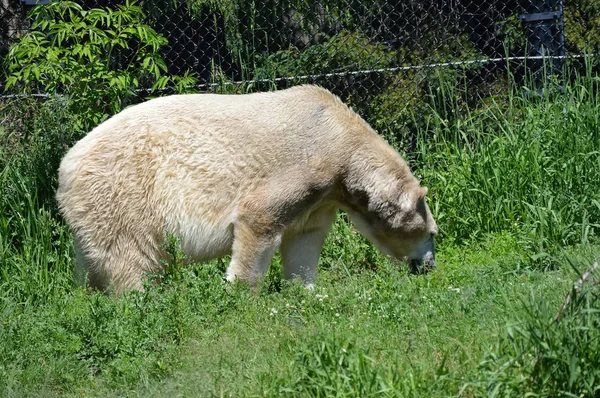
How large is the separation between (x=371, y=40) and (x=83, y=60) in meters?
2.82

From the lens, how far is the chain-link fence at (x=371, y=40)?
8.36m

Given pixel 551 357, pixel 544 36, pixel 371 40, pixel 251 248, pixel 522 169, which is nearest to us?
pixel 551 357

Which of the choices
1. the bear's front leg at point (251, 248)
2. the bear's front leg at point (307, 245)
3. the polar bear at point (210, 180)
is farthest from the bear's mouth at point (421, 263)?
the bear's front leg at point (251, 248)

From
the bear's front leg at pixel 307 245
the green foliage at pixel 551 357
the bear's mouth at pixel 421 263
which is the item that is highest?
the green foliage at pixel 551 357

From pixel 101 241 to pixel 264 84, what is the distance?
9.20ft

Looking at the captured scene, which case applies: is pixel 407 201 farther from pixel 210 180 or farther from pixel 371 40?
pixel 371 40

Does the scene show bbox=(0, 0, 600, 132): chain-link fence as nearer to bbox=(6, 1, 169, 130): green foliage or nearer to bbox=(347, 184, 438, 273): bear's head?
bbox=(6, 1, 169, 130): green foliage

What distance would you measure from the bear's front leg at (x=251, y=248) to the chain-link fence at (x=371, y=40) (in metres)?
2.62

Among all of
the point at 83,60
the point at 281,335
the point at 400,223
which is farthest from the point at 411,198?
the point at 83,60

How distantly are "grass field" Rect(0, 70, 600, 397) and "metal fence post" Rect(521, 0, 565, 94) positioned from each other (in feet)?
A: 1.58

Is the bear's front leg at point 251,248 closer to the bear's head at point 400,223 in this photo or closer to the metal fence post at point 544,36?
the bear's head at point 400,223

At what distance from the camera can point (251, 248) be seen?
588 cm

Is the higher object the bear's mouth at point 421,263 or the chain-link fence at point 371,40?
the chain-link fence at point 371,40

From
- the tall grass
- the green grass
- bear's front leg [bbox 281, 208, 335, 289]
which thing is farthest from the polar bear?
the tall grass
